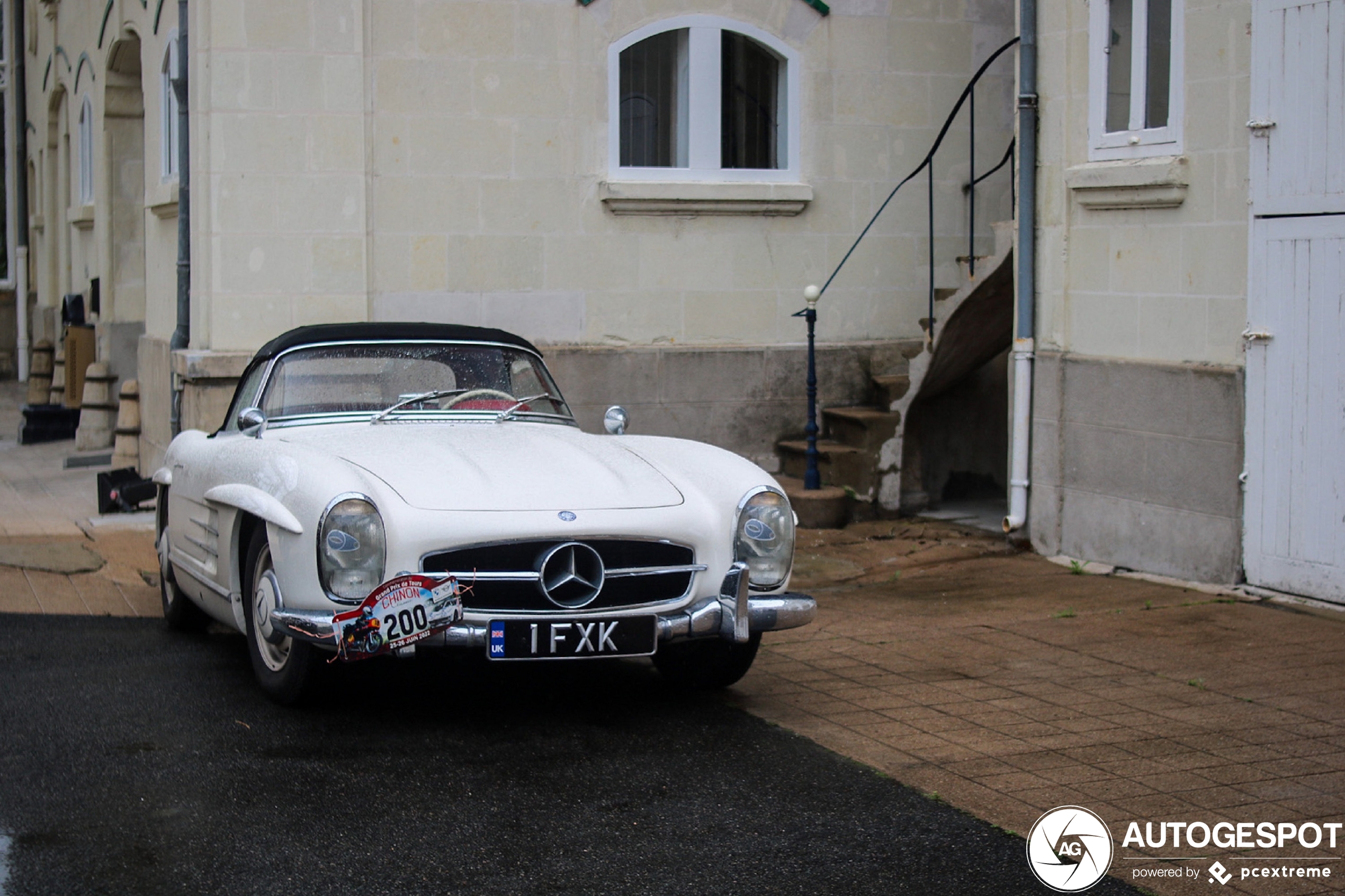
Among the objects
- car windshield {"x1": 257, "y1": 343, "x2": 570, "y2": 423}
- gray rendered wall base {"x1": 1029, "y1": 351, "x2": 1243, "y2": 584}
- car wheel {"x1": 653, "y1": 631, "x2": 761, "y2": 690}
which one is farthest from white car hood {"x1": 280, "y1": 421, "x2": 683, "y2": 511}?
gray rendered wall base {"x1": 1029, "y1": 351, "x2": 1243, "y2": 584}

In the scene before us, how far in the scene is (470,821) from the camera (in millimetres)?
4184

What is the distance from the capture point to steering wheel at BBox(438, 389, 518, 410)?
20.7 feet

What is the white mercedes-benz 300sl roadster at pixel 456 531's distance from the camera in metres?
4.91

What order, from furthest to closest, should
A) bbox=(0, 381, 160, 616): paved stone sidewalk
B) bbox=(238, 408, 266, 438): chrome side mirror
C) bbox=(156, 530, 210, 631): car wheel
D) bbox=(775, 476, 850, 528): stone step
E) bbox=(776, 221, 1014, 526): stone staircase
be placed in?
bbox=(775, 476, 850, 528): stone step < bbox=(776, 221, 1014, 526): stone staircase < bbox=(0, 381, 160, 616): paved stone sidewalk < bbox=(156, 530, 210, 631): car wheel < bbox=(238, 408, 266, 438): chrome side mirror

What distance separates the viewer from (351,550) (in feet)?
16.2

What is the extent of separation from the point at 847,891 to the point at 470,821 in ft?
3.51

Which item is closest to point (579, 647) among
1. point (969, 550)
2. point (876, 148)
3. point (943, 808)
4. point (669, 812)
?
point (669, 812)

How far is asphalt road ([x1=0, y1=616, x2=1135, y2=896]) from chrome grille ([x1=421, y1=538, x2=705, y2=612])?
17.4 inches

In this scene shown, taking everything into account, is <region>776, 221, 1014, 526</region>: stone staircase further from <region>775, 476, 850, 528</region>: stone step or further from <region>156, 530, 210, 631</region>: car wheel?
<region>156, 530, 210, 631</region>: car wheel

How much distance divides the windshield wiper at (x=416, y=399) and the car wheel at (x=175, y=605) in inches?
49.2

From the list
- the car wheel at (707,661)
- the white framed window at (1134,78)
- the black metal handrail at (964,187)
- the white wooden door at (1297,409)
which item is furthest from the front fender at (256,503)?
the black metal handrail at (964,187)

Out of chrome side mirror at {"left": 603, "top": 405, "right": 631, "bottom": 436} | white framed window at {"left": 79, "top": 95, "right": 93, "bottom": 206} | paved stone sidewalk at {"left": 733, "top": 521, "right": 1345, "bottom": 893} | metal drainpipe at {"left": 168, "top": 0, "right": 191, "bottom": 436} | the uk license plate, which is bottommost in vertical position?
paved stone sidewalk at {"left": 733, "top": 521, "right": 1345, "bottom": 893}

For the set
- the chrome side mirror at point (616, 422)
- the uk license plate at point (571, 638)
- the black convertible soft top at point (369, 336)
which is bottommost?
the uk license plate at point (571, 638)

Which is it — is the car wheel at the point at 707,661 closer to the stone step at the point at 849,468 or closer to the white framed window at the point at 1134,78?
the white framed window at the point at 1134,78
